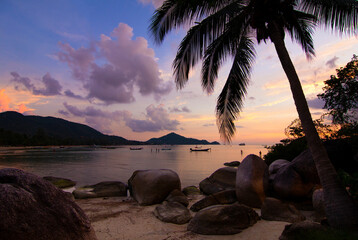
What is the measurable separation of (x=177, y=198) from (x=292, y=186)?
4.15 metres

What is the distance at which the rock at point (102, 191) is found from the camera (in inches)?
381

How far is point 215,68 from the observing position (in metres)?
8.08

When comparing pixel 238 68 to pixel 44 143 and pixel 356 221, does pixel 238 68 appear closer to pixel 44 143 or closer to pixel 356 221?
pixel 356 221

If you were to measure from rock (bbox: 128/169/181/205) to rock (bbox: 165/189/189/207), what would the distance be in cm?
31

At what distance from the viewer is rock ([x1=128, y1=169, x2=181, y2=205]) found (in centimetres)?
858

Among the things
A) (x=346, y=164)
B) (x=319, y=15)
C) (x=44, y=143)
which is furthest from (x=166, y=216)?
(x=44, y=143)

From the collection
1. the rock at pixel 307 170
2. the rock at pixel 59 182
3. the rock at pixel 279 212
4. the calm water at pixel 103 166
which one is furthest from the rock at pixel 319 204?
the rock at pixel 59 182

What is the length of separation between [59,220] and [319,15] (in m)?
8.27

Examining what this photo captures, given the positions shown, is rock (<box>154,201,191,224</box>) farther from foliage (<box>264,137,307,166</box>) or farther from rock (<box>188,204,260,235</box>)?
foliage (<box>264,137,307,166</box>)

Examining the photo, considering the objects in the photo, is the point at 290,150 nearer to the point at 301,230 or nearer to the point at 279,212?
the point at 279,212

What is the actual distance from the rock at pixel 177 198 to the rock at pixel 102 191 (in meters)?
2.89

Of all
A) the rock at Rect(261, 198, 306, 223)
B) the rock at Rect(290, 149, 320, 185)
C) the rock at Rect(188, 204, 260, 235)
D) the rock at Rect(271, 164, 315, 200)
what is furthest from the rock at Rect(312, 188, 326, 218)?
the rock at Rect(188, 204, 260, 235)

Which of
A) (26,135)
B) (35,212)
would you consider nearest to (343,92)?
(35,212)

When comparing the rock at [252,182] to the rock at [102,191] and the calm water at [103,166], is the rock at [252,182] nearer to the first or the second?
the rock at [102,191]
